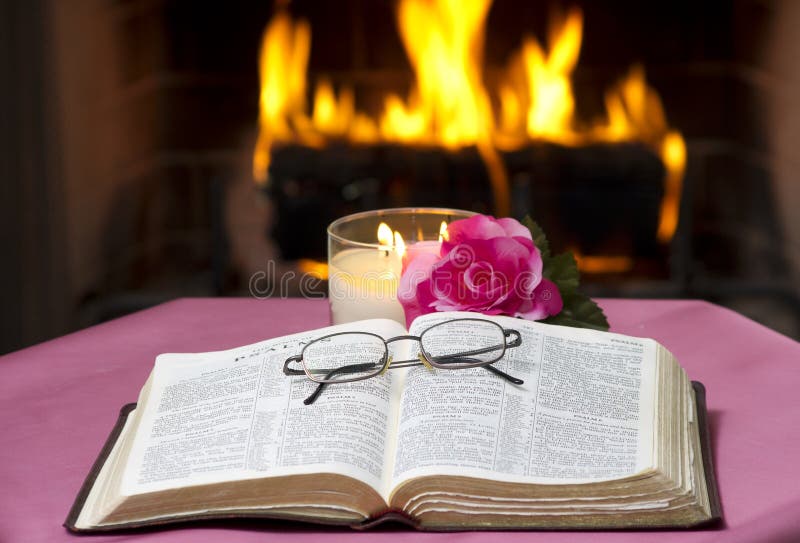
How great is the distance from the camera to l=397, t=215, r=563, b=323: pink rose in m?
0.74

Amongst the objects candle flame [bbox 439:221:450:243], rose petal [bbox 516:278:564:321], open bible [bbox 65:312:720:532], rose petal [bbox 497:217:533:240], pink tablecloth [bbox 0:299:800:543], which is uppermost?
rose petal [bbox 497:217:533:240]

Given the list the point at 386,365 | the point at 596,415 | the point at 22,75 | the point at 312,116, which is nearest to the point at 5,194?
the point at 22,75

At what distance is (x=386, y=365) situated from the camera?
66cm

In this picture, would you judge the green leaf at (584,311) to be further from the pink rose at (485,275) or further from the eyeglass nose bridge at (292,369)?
the eyeglass nose bridge at (292,369)

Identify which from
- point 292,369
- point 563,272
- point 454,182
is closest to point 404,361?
point 292,369

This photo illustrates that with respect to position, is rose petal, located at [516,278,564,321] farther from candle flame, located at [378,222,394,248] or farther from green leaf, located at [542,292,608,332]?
candle flame, located at [378,222,394,248]

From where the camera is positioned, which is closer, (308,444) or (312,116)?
(308,444)

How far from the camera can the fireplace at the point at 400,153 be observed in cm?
187

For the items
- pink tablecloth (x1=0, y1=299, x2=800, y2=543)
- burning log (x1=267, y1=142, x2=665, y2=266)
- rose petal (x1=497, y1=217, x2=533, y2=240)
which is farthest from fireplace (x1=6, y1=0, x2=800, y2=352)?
rose petal (x1=497, y1=217, x2=533, y2=240)

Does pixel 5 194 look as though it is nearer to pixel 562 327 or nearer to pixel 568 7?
pixel 568 7

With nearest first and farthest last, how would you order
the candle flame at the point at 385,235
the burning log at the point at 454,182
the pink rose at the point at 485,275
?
the pink rose at the point at 485,275 → the candle flame at the point at 385,235 → the burning log at the point at 454,182

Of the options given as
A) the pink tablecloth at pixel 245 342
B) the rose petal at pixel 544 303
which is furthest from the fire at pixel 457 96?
the rose petal at pixel 544 303

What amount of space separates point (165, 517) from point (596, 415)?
0.26m

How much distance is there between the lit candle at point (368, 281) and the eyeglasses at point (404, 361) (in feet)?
0.35
